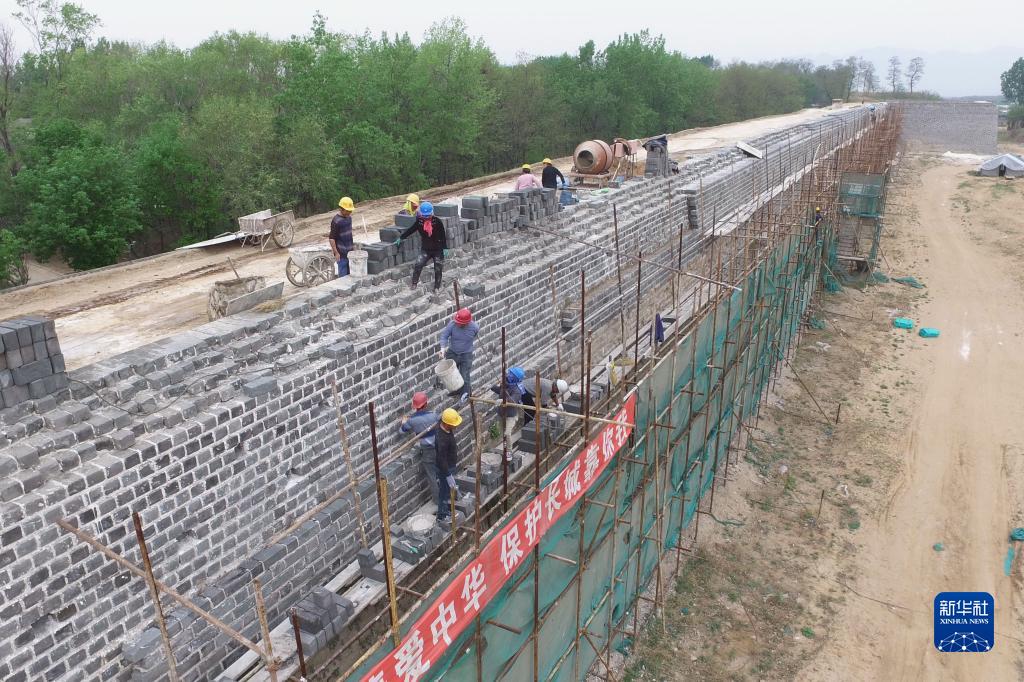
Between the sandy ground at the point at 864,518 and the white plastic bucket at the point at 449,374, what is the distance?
4635 mm

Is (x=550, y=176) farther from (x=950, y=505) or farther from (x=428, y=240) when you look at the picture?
(x=950, y=505)

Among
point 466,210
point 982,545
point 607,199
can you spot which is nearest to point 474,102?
point 607,199

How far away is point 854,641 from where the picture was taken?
10008 millimetres

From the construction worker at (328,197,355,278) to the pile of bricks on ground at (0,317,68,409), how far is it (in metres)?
4.83

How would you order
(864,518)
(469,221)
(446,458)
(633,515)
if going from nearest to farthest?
(446,458), (633,515), (469,221), (864,518)

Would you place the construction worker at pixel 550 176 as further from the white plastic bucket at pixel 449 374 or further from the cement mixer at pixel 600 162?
the white plastic bucket at pixel 449 374

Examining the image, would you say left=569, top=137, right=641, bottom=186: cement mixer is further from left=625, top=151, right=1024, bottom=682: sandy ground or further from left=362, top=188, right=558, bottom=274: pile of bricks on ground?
left=625, top=151, right=1024, bottom=682: sandy ground

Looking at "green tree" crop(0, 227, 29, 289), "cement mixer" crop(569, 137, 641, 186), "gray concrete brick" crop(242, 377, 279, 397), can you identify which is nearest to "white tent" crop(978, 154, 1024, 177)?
"cement mixer" crop(569, 137, 641, 186)

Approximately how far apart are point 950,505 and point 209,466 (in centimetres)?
1298

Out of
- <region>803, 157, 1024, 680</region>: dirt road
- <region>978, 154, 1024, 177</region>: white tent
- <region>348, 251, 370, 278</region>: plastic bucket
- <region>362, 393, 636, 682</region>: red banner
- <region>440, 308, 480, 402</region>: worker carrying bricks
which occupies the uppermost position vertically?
<region>348, 251, 370, 278</region>: plastic bucket

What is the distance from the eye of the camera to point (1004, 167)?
4322cm

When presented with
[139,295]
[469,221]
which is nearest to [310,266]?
[469,221]

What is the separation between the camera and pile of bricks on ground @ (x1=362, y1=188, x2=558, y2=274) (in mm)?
8656

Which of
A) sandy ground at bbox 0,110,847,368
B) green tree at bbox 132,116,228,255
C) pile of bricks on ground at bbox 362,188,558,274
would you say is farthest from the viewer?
green tree at bbox 132,116,228,255
